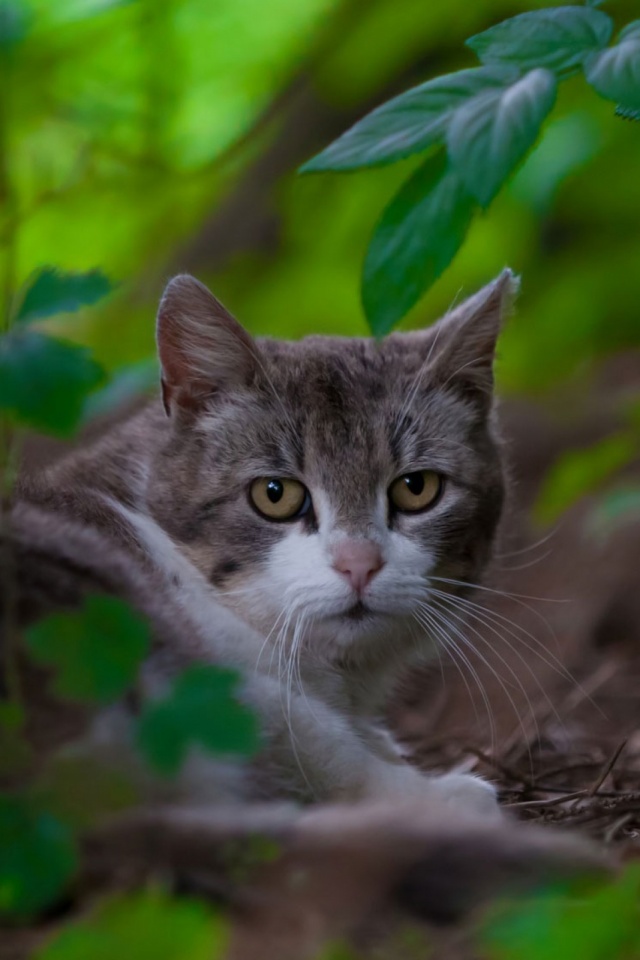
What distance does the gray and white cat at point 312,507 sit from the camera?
219cm

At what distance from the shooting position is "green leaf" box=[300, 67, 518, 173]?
1.65 m

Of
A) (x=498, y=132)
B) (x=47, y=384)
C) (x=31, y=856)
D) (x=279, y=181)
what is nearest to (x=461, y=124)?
(x=498, y=132)

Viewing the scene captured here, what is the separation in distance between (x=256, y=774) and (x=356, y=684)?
0.65 meters

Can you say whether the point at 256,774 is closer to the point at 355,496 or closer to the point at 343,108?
the point at 355,496

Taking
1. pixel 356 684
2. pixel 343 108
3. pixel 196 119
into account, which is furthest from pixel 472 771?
pixel 196 119

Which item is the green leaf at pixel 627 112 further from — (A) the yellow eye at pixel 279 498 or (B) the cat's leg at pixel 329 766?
(B) the cat's leg at pixel 329 766

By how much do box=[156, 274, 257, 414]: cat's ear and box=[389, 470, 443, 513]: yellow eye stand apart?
0.41 m

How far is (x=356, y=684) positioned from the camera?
2486 millimetres

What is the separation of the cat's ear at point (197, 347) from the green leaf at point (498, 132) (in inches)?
36.1

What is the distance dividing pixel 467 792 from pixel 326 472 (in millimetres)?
693

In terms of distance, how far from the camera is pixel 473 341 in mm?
2645

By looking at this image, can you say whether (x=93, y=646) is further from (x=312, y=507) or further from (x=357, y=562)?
(x=312, y=507)

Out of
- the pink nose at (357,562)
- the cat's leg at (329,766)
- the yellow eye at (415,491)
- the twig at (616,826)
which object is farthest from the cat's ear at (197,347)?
the twig at (616,826)

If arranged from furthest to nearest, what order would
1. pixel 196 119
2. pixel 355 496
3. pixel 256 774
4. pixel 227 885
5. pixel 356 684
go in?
→ pixel 196 119
pixel 356 684
pixel 355 496
pixel 256 774
pixel 227 885
